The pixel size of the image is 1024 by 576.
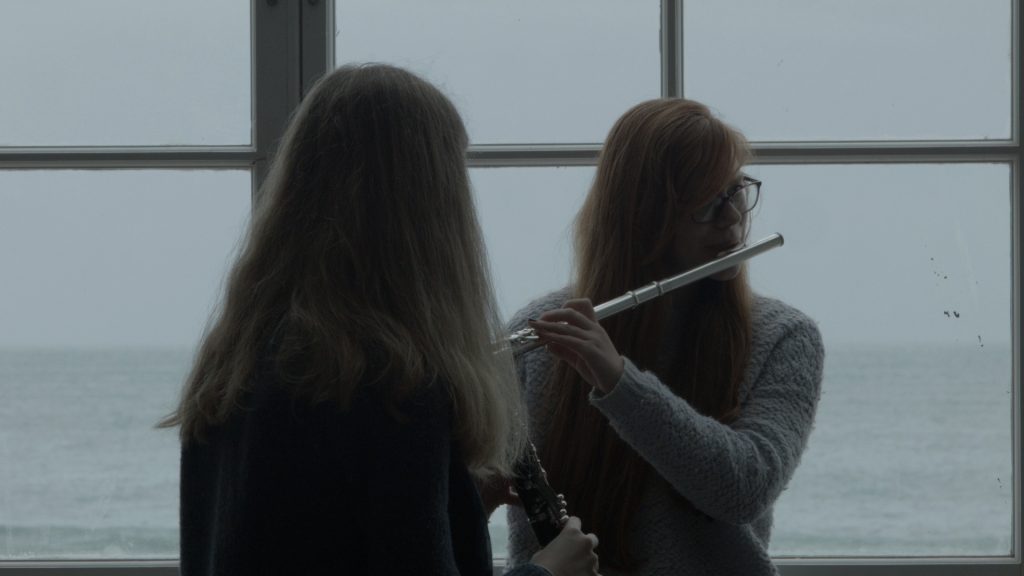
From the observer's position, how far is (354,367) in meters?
1.08

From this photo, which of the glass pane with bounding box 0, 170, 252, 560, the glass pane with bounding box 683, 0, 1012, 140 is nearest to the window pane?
the glass pane with bounding box 683, 0, 1012, 140

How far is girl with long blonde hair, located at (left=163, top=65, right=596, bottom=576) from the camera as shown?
1.08 m

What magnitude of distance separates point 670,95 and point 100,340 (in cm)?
105

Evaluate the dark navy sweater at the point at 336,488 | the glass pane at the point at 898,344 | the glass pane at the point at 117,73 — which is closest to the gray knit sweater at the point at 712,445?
the dark navy sweater at the point at 336,488

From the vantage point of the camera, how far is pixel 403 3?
223 centimetres

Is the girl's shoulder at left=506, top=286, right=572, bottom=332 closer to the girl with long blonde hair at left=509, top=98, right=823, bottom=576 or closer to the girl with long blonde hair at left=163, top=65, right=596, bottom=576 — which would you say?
the girl with long blonde hair at left=509, top=98, right=823, bottom=576

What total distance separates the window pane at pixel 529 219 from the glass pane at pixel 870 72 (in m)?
0.31

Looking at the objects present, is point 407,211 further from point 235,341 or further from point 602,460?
point 602,460

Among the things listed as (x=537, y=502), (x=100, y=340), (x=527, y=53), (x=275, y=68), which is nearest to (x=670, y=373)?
(x=537, y=502)

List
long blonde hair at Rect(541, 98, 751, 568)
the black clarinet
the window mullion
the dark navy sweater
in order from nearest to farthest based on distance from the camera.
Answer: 1. the dark navy sweater
2. the black clarinet
3. long blonde hair at Rect(541, 98, 751, 568)
4. the window mullion

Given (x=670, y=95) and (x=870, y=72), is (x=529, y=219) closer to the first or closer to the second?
(x=670, y=95)

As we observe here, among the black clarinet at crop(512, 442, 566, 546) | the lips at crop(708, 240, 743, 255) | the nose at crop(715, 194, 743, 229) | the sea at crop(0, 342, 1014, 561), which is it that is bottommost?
the sea at crop(0, 342, 1014, 561)

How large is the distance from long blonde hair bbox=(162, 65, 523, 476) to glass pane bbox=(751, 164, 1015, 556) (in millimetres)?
1118

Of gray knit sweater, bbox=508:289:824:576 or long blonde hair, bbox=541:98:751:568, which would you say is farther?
long blonde hair, bbox=541:98:751:568
